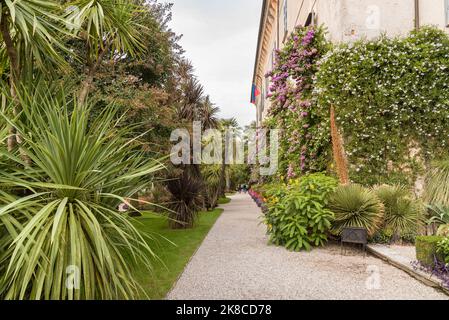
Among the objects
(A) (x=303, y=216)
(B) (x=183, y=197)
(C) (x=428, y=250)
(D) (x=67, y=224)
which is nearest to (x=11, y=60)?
(D) (x=67, y=224)

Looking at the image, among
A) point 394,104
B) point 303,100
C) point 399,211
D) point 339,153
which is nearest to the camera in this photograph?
point 399,211

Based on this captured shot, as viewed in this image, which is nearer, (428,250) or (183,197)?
(428,250)

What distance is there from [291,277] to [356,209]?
2.68 m

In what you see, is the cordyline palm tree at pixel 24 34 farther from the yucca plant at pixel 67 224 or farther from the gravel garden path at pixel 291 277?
the gravel garden path at pixel 291 277

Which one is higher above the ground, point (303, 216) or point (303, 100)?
point (303, 100)

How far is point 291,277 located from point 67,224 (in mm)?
3299

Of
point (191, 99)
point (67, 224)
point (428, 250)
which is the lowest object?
point (428, 250)

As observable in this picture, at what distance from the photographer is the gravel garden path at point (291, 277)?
4.06m

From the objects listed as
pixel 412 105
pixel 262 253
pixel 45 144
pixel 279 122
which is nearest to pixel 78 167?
pixel 45 144

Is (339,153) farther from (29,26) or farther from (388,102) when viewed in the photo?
(29,26)

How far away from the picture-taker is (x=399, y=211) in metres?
6.88

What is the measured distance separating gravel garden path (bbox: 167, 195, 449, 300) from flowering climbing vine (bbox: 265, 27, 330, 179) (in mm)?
3333

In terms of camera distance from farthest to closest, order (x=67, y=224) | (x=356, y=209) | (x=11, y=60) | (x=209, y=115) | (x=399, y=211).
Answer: (x=209, y=115), (x=399, y=211), (x=356, y=209), (x=11, y=60), (x=67, y=224)

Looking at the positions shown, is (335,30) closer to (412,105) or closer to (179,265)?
(412,105)
